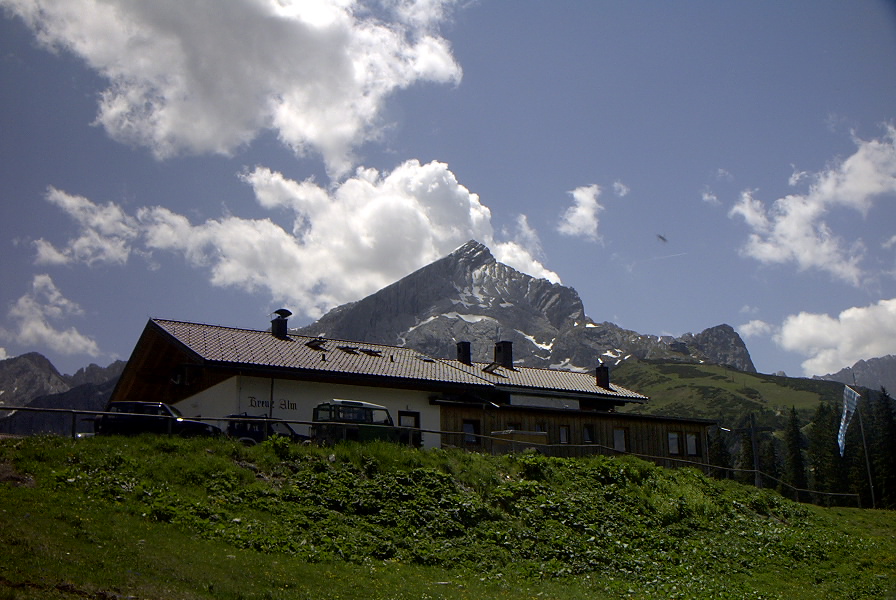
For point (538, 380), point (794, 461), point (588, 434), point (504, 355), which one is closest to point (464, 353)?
point (504, 355)

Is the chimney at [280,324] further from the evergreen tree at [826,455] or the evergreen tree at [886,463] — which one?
the evergreen tree at [826,455]

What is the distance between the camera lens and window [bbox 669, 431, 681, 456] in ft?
141

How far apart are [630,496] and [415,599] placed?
13.3 meters

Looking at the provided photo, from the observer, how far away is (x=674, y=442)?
142ft

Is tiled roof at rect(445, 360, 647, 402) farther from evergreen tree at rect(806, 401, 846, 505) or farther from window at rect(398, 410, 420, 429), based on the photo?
evergreen tree at rect(806, 401, 846, 505)

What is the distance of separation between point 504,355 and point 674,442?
494 inches

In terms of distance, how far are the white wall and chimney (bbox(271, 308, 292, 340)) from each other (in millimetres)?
5409

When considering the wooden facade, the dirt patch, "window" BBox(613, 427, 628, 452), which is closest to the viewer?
the dirt patch

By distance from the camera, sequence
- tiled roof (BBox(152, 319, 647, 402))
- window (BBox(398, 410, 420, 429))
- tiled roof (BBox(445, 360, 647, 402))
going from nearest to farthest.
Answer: tiled roof (BBox(152, 319, 647, 402)) → window (BBox(398, 410, 420, 429)) → tiled roof (BBox(445, 360, 647, 402))

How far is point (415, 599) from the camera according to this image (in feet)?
47.7

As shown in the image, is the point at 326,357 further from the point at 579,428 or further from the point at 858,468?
the point at 858,468

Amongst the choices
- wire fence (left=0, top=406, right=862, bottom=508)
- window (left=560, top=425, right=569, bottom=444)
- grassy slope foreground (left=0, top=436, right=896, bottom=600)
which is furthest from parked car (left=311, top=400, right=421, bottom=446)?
window (left=560, top=425, right=569, bottom=444)

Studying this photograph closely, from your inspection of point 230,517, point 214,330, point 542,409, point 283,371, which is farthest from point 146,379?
point 230,517

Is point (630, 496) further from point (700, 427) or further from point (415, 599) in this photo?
point (700, 427)
